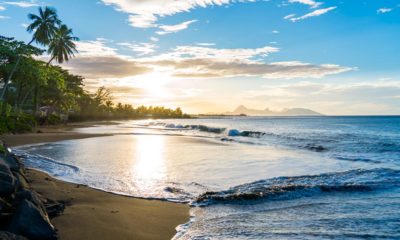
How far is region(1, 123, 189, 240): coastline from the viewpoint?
20.2 feet

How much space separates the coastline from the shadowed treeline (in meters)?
23.1

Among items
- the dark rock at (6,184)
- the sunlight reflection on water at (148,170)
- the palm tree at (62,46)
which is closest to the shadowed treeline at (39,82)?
the palm tree at (62,46)

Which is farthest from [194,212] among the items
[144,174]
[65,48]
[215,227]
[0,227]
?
[65,48]

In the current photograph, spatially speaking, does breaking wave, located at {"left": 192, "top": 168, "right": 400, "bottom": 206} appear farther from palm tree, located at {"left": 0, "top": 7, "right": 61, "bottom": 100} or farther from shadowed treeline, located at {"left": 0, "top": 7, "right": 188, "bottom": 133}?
palm tree, located at {"left": 0, "top": 7, "right": 61, "bottom": 100}

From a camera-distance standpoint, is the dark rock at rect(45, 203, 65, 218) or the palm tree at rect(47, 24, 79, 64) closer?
the dark rock at rect(45, 203, 65, 218)

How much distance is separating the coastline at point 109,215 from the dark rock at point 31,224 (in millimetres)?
355

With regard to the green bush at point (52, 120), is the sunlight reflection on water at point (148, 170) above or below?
below

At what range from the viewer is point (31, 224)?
5367 millimetres

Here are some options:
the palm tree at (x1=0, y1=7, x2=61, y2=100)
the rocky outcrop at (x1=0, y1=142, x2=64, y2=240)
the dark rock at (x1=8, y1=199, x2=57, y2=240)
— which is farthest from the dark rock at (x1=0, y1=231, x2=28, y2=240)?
the palm tree at (x1=0, y1=7, x2=61, y2=100)

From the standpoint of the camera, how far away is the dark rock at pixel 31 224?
524cm

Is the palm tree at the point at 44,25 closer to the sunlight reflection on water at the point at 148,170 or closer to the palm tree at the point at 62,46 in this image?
the palm tree at the point at 62,46

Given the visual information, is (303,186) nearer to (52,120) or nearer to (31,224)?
(31,224)

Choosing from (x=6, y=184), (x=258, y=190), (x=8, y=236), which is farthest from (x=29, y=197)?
(x=258, y=190)

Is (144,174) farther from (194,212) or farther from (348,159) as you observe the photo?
(348,159)
